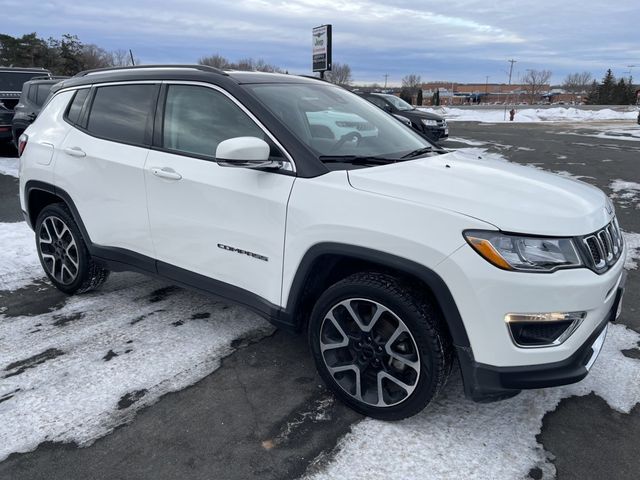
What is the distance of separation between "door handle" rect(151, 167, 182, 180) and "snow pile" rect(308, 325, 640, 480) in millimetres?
1841

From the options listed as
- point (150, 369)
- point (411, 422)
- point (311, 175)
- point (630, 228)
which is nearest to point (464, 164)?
point (311, 175)

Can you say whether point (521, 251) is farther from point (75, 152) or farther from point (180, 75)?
point (75, 152)

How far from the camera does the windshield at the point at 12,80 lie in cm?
1339

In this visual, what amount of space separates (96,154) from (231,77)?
1.27m

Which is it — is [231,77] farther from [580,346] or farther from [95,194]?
[580,346]

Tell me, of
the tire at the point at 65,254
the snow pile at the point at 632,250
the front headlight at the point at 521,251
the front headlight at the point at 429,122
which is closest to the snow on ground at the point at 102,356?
the tire at the point at 65,254

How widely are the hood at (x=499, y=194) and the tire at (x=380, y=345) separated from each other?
1.53 feet

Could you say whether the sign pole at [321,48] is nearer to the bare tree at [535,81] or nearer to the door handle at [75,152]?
the door handle at [75,152]

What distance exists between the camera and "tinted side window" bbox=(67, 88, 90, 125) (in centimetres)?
405

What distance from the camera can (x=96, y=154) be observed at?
12.3ft

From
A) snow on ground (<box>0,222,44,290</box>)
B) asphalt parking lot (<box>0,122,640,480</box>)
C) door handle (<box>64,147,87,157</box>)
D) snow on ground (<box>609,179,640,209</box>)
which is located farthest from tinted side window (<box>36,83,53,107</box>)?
snow on ground (<box>609,179,640,209</box>)

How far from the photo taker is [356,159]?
2.93 meters

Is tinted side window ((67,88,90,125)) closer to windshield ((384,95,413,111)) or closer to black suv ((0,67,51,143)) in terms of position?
black suv ((0,67,51,143))

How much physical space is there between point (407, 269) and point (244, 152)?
104 centimetres
